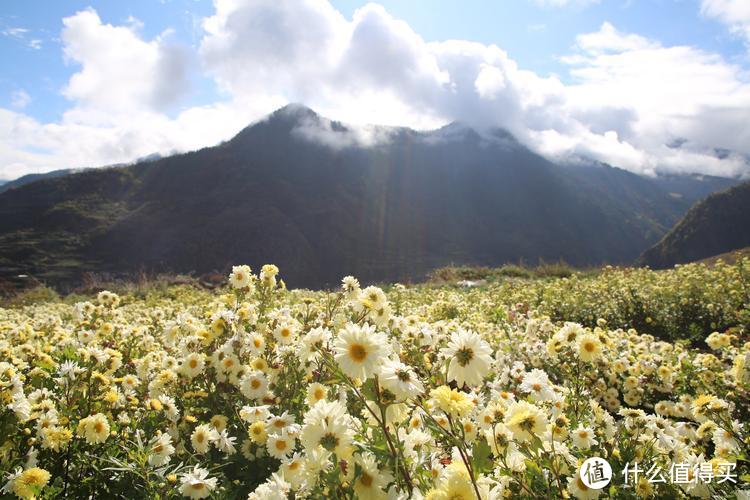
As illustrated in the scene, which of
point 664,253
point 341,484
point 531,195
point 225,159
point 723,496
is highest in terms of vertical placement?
point 225,159

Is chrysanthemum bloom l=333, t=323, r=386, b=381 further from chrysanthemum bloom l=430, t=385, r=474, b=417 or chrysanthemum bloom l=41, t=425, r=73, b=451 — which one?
chrysanthemum bloom l=41, t=425, r=73, b=451

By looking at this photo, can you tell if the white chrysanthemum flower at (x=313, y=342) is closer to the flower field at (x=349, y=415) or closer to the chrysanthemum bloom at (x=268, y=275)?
the flower field at (x=349, y=415)

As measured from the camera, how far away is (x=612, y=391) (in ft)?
13.3

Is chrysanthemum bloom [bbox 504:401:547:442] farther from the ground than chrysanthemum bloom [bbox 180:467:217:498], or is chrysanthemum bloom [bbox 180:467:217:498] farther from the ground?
chrysanthemum bloom [bbox 504:401:547:442]

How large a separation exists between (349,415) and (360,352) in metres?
0.24

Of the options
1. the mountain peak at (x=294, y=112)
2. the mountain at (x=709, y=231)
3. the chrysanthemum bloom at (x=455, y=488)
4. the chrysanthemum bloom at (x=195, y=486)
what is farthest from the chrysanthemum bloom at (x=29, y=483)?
the mountain peak at (x=294, y=112)

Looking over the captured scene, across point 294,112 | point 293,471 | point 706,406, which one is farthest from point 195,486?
point 294,112

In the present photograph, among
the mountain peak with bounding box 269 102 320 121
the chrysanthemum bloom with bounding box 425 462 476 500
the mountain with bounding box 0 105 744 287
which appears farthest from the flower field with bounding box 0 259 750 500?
the mountain peak with bounding box 269 102 320 121

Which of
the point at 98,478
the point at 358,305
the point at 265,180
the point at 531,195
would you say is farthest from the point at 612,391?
the point at 531,195

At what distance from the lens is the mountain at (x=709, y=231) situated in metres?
72.1

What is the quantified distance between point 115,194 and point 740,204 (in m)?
123

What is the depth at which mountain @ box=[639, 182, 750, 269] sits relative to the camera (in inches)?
2837

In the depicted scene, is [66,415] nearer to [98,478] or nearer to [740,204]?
[98,478]

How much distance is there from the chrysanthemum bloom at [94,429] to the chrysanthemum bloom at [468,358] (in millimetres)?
1899
